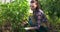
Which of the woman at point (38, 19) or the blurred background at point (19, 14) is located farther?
the blurred background at point (19, 14)

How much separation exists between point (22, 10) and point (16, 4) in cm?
23

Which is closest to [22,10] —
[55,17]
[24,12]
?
[24,12]

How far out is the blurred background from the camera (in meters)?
6.07

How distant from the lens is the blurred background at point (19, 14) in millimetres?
6070

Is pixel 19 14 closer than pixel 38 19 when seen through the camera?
No

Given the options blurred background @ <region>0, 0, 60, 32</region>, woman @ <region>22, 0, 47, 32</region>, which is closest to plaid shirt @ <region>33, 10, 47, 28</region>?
woman @ <region>22, 0, 47, 32</region>

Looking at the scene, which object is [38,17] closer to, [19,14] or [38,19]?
[38,19]

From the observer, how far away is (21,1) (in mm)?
6309

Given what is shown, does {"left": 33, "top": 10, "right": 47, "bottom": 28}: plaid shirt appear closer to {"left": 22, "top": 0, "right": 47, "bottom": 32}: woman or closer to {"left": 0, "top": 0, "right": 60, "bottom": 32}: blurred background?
{"left": 22, "top": 0, "right": 47, "bottom": 32}: woman

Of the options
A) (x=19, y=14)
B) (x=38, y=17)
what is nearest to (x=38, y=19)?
(x=38, y=17)

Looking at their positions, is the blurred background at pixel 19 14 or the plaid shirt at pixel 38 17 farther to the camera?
the blurred background at pixel 19 14

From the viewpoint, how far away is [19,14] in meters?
6.27

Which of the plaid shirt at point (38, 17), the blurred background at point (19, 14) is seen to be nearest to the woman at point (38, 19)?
the plaid shirt at point (38, 17)

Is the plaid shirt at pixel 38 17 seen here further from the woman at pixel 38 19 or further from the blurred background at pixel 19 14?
the blurred background at pixel 19 14
